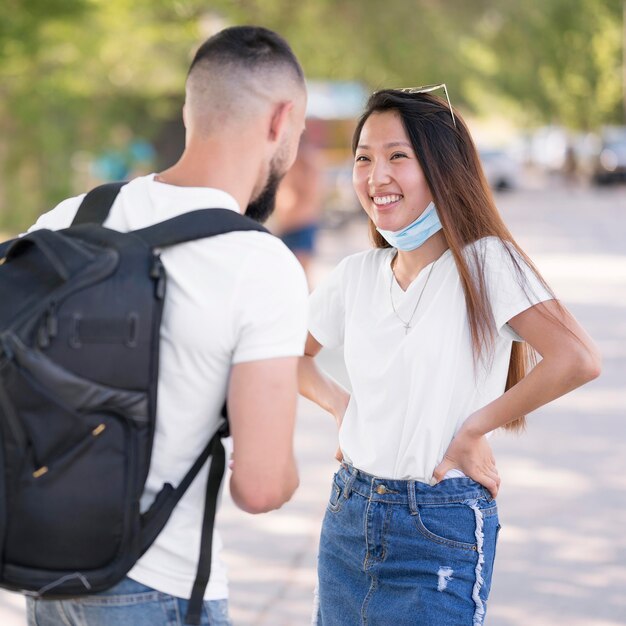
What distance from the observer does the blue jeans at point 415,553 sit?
279 centimetres

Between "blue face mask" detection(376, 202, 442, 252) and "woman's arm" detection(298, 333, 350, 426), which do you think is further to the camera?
"woman's arm" detection(298, 333, 350, 426)

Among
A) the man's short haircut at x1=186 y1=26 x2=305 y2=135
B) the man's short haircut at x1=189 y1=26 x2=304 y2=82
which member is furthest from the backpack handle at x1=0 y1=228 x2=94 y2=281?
the man's short haircut at x1=189 y1=26 x2=304 y2=82

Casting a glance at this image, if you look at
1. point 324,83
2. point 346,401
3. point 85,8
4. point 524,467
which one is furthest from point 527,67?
point 346,401

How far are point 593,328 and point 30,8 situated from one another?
7258 mm

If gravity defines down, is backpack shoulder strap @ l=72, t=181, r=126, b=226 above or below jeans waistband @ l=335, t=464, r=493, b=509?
above

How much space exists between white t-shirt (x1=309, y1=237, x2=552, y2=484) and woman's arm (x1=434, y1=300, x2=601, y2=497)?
37mm

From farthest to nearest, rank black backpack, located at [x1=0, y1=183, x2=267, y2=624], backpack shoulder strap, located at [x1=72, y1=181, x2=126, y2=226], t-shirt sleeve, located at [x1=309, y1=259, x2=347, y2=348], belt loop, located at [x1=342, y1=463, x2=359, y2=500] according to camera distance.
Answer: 1. t-shirt sleeve, located at [x1=309, y1=259, x2=347, y2=348]
2. belt loop, located at [x1=342, y1=463, x2=359, y2=500]
3. backpack shoulder strap, located at [x1=72, y1=181, x2=126, y2=226]
4. black backpack, located at [x1=0, y1=183, x2=267, y2=624]

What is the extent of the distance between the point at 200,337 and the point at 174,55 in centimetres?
2311

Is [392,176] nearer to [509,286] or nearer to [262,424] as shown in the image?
[509,286]

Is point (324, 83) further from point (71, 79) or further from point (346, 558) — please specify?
point (346, 558)

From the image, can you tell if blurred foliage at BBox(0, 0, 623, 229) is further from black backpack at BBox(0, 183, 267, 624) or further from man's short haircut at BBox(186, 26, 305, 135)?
black backpack at BBox(0, 183, 267, 624)

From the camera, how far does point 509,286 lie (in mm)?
2812

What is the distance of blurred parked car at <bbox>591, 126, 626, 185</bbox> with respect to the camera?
42875 mm

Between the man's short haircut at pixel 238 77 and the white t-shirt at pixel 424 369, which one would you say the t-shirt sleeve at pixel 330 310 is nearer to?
the white t-shirt at pixel 424 369
